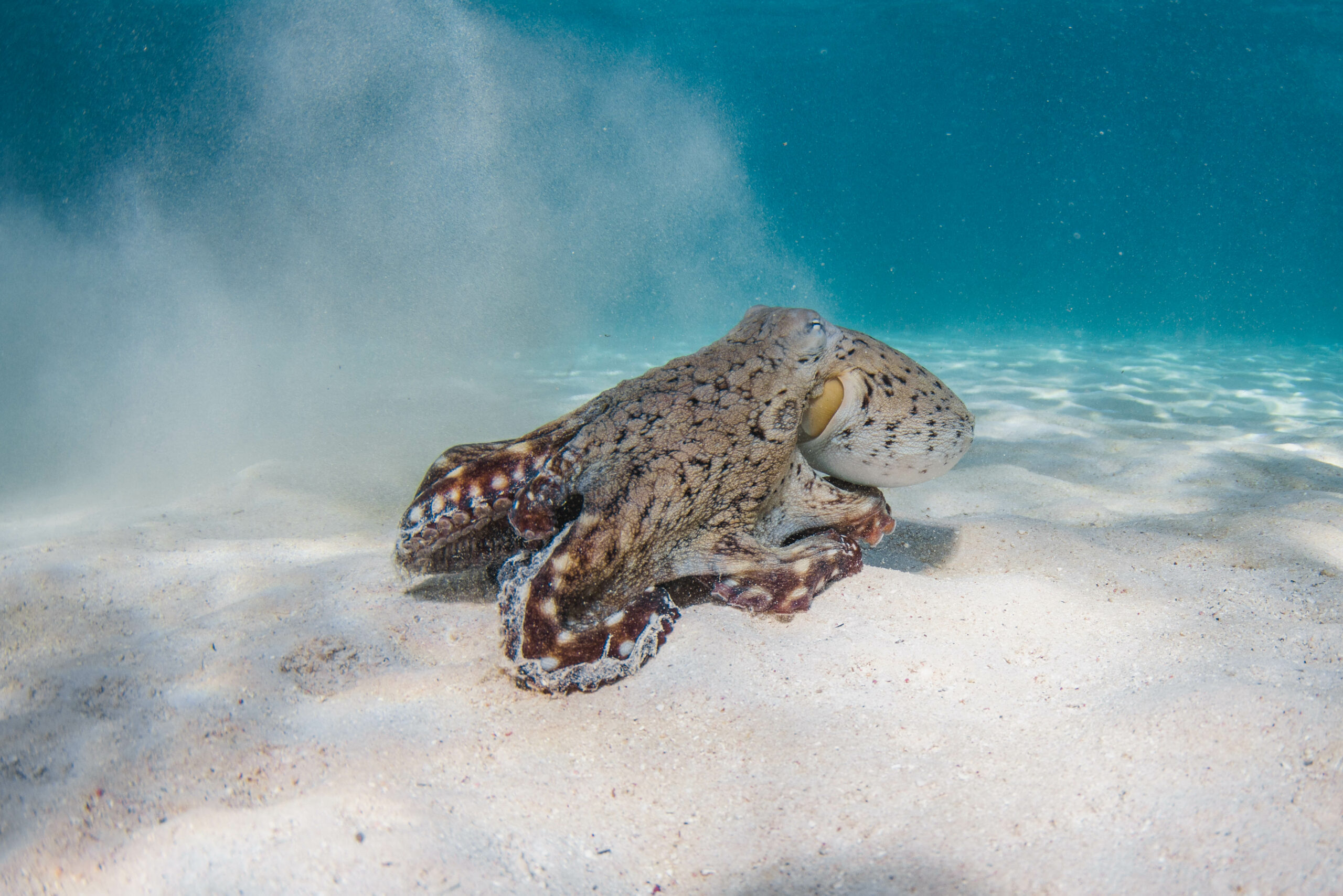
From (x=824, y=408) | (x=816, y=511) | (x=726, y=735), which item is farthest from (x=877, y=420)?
(x=726, y=735)

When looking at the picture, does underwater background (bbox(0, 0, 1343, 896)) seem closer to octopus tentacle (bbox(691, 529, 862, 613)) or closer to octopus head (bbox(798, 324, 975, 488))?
octopus tentacle (bbox(691, 529, 862, 613))

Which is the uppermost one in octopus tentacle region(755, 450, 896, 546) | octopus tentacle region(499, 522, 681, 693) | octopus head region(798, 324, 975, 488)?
octopus head region(798, 324, 975, 488)

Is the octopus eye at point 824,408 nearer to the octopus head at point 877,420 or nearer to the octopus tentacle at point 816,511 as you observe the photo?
the octopus head at point 877,420

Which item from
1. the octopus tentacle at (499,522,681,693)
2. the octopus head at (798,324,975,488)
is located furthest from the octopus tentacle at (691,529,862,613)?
the octopus head at (798,324,975,488)

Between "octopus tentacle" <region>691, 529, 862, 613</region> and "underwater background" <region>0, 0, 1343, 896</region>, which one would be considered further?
"octopus tentacle" <region>691, 529, 862, 613</region>

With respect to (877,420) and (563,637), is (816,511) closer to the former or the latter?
(877,420)

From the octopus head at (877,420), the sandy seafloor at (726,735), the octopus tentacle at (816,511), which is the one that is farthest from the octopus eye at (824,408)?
the sandy seafloor at (726,735)

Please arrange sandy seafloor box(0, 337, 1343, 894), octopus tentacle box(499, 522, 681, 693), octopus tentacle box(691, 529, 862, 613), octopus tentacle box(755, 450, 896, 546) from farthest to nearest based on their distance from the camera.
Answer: octopus tentacle box(755, 450, 896, 546) → octopus tentacle box(691, 529, 862, 613) → octopus tentacle box(499, 522, 681, 693) → sandy seafloor box(0, 337, 1343, 894)

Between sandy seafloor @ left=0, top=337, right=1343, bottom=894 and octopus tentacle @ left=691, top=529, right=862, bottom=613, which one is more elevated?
octopus tentacle @ left=691, top=529, right=862, bottom=613

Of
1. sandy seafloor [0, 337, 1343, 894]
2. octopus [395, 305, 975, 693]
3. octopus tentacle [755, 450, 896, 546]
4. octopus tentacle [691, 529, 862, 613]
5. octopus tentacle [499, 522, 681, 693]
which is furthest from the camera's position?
octopus tentacle [755, 450, 896, 546]
